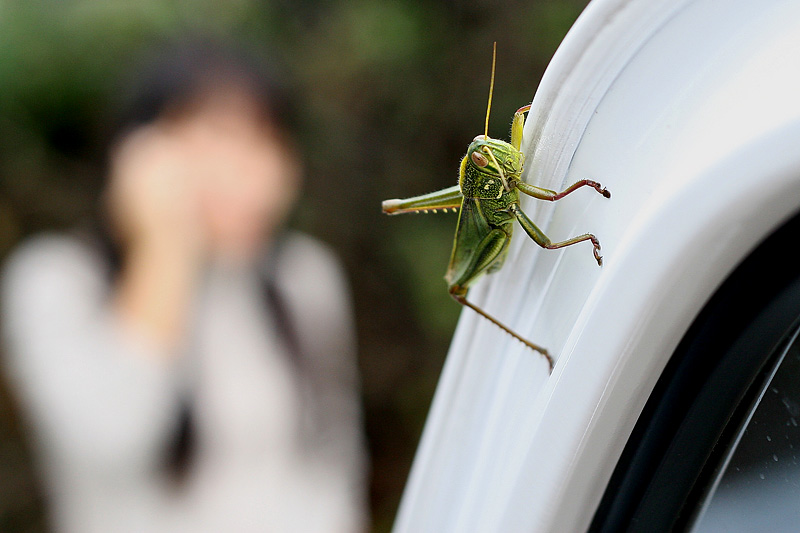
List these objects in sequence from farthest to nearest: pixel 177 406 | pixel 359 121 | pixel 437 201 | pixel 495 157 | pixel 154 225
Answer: pixel 359 121, pixel 154 225, pixel 177 406, pixel 437 201, pixel 495 157

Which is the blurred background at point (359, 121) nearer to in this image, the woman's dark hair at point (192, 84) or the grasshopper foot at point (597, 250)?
the woman's dark hair at point (192, 84)

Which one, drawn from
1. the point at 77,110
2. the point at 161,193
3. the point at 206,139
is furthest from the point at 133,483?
the point at 77,110

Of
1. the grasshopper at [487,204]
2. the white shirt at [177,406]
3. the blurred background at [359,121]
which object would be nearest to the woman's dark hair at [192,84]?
the white shirt at [177,406]

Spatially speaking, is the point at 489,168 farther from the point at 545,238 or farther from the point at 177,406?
the point at 177,406

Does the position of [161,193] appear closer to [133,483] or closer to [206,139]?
[206,139]

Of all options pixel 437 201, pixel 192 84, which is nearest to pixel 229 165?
pixel 192 84

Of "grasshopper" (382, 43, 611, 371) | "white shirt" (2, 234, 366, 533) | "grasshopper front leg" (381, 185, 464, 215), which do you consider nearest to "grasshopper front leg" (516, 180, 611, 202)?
"grasshopper" (382, 43, 611, 371)
